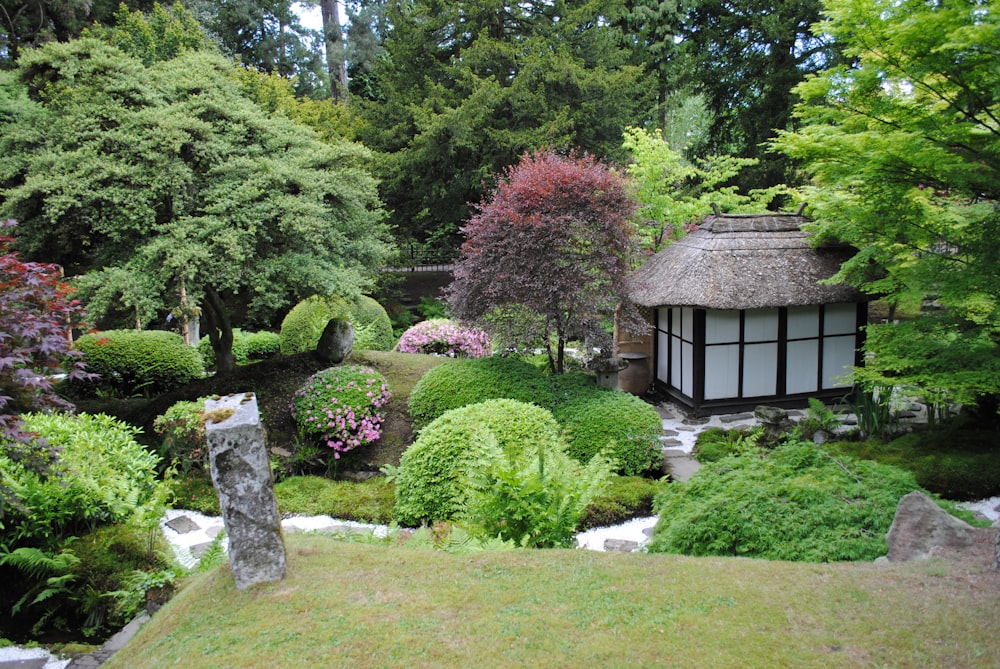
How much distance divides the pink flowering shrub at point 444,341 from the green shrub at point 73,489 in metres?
6.91

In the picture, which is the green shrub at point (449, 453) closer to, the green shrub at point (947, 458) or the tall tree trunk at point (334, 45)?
the green shrub at point (947, 458)

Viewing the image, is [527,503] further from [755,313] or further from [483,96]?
[483,96]

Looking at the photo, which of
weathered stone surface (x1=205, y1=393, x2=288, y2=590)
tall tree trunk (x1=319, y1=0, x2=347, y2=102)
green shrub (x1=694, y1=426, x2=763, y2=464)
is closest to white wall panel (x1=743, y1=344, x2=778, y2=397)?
green shrub (x1=694, y1=426, x2=763, y2=464)

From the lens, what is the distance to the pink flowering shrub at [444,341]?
13273mm

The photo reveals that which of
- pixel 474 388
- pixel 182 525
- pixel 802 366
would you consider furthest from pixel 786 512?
pixel 802 366

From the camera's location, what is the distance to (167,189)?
873 centimetres

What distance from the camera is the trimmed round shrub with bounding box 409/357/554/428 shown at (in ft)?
28.5

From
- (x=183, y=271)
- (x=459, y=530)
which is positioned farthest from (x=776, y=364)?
(x=183, y=271)

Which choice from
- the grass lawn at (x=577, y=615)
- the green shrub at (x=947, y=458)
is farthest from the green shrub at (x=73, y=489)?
the green shrub at (x=947, y=458)

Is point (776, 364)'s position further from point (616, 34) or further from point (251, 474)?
point (616, 34)

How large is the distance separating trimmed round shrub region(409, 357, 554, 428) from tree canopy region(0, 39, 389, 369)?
5.92ft

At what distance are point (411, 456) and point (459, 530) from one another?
223 centimetres

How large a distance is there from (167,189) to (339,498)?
4491 millimetres

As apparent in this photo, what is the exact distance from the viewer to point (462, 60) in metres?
18.1
